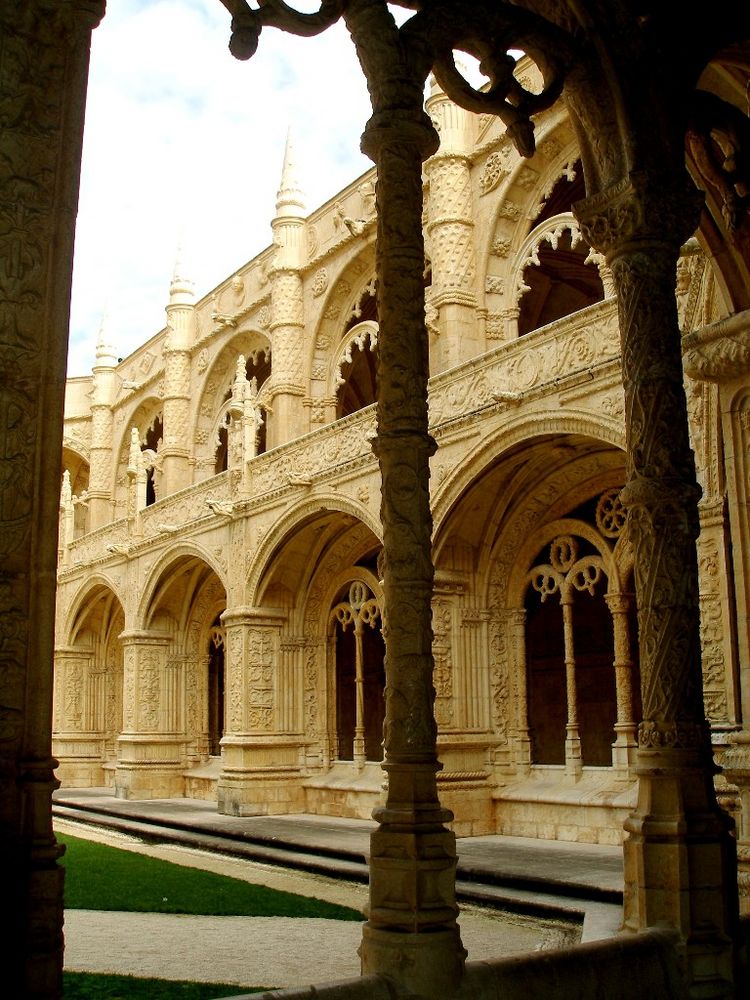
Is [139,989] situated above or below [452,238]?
below

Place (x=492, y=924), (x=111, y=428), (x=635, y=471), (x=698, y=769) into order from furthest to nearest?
(x=111, y=428) < (x=492, y=924) < (x=635, y=471) < (x=698, y=769)

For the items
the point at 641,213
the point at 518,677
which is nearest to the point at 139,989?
the point at 641,213

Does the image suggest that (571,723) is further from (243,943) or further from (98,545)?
(98,545)

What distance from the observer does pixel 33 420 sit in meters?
3.18

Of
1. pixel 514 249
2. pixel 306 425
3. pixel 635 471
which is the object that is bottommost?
pixel 635 471

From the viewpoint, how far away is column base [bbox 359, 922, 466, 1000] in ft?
11.9

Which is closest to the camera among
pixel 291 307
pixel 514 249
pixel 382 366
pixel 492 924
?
pixel 382 366

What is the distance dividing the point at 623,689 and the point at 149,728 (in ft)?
36.5

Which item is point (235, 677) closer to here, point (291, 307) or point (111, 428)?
point (291, 307)

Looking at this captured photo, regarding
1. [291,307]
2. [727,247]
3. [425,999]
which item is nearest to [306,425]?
[291,307]

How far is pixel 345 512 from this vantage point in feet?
48.3

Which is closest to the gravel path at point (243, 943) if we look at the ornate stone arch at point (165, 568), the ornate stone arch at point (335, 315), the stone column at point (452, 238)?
the stone column at point (452, 238)

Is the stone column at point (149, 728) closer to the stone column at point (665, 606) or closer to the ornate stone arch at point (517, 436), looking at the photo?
the ornate stone arch at point (517, 436)

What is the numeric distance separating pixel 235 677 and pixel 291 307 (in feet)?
20.0
